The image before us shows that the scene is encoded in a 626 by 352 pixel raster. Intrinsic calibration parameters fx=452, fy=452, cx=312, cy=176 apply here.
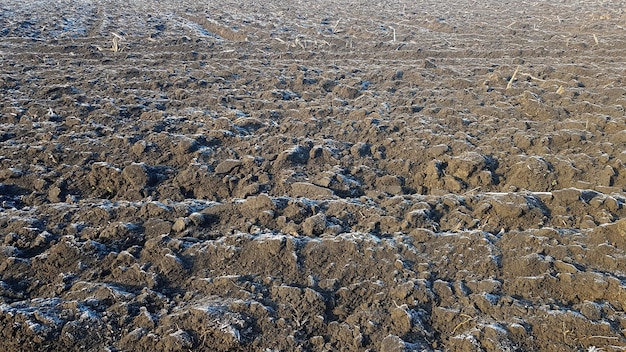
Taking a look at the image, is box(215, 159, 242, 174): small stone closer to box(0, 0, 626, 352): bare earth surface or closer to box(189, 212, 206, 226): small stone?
box(0, 0, 626, 352): bare earth surface

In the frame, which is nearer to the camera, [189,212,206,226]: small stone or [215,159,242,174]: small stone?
[189,212,206,226]: small stone

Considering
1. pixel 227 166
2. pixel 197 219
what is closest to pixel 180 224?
pixel 197 219

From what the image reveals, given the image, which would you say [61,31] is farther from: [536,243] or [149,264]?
[536,243]

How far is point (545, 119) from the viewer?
223 inches

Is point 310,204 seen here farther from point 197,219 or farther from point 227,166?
point 227,166

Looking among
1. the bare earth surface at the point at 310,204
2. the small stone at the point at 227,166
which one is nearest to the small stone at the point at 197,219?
the bare earth surface at the point at 310,204

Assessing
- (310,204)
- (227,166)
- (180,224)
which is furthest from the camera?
(227,166)

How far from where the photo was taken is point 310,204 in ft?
13.0

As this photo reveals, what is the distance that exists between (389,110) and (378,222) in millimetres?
2610

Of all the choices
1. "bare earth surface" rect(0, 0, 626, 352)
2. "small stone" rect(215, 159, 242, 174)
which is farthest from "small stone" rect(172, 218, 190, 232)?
"small stone" rect(215, 159, 242, 174)

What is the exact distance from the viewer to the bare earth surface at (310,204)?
282cm

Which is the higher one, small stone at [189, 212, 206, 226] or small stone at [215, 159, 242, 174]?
small stone at [215, 159, 242, 174]

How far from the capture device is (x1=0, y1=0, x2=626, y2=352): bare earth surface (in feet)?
9.24

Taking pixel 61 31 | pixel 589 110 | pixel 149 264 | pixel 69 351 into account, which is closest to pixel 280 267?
pixel 149 264
